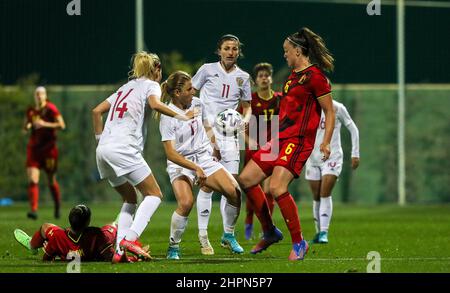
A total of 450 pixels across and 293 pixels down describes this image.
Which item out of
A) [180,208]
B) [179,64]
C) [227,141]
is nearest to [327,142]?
[180,208]

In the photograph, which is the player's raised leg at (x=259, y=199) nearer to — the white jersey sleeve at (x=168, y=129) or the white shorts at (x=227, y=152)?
the white jersey sleeve at (x=168, y=129)

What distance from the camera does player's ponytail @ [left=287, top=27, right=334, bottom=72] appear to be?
11.9m

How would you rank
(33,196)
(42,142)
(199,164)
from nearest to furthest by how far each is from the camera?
(199,164), (33,196), (42,142)

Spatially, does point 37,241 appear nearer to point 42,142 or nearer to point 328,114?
point 328,114

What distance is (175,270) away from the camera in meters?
10.6


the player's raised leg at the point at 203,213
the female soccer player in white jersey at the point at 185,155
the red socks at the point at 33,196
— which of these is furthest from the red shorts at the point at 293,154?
the red socks at the point at 33,196

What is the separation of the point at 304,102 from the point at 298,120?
196 mm

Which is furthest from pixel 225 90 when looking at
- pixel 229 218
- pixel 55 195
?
pixel 55 195

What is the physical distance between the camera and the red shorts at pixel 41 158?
21.8 metres

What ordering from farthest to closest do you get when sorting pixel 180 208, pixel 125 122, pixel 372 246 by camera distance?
pixel 372 246 → pixel 180 208 → pixel 125 122

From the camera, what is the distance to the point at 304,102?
11695 mm

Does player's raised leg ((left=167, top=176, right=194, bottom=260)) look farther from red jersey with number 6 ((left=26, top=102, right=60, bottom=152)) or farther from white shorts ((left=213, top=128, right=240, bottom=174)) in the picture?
red jersey with number 6 ((left=26, top=102, right=60, bottom=152))
